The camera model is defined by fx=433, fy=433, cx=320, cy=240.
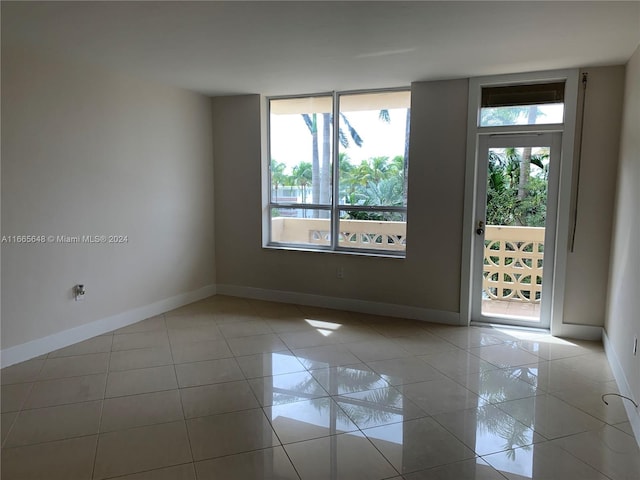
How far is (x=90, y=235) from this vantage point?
12.6ft

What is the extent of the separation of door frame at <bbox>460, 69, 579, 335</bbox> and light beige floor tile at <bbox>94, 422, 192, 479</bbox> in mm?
2978

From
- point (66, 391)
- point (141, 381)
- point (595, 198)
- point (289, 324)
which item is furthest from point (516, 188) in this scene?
point (66, 391)

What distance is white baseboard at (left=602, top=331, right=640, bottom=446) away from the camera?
243 centimetres

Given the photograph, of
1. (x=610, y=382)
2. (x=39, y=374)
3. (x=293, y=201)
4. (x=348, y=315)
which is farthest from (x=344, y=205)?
(x=39, y=374)

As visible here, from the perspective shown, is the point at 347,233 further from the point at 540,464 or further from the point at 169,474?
the point at 169,474

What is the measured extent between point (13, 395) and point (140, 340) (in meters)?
1.13

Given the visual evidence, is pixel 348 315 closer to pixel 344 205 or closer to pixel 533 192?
pixel 344 205

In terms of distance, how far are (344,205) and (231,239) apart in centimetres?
149

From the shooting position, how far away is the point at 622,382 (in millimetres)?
2916

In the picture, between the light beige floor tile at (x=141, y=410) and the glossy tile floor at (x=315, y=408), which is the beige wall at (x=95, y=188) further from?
the light beige floor tile at (x=141, y=410)

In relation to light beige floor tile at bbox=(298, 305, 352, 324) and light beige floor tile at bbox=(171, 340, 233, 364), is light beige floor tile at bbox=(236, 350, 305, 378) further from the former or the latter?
light beige floor tile at bbox=(298, 305, 352, 324)

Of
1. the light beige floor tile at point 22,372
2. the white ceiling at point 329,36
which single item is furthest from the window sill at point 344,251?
the light beige floor tile at point 22,372

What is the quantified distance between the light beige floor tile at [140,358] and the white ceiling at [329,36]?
238 cm

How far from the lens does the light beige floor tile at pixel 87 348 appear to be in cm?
350
